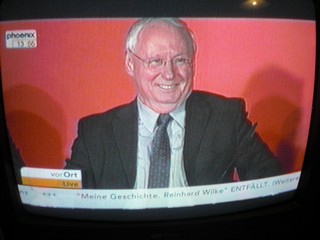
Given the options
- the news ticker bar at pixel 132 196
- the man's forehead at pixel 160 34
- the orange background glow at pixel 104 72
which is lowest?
the news ticker bar at pixel 132 196

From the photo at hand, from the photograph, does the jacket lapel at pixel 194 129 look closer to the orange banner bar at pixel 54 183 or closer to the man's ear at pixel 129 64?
the man's ear at pixel 129 64

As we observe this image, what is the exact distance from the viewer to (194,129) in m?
1.02

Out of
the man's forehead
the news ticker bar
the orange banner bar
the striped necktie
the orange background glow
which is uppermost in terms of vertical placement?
the man's forehead

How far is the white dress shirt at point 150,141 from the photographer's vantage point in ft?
3.28

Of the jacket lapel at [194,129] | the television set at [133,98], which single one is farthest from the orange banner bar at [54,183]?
the jacket lapel at [194,129]

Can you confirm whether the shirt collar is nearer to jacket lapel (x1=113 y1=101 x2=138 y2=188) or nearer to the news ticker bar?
jacket lapel (x1=113 y1=101 x2=138 y2=188)

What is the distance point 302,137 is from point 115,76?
19.2 inches

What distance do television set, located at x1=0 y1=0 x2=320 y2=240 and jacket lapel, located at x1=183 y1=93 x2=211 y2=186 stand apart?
1.6 inches

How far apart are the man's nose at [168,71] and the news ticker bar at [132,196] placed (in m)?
0.26

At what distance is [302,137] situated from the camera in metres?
1.11

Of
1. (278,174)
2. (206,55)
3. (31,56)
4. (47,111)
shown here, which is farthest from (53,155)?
(278,174)

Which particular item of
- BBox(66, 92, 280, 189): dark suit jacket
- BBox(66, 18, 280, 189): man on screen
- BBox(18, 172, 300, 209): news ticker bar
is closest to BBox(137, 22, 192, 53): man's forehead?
BBox(66, 18, 280, 189): man on screen

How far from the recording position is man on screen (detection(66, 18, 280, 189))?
0.96m

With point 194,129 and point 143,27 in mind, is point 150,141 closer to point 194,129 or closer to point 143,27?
point 194,129
